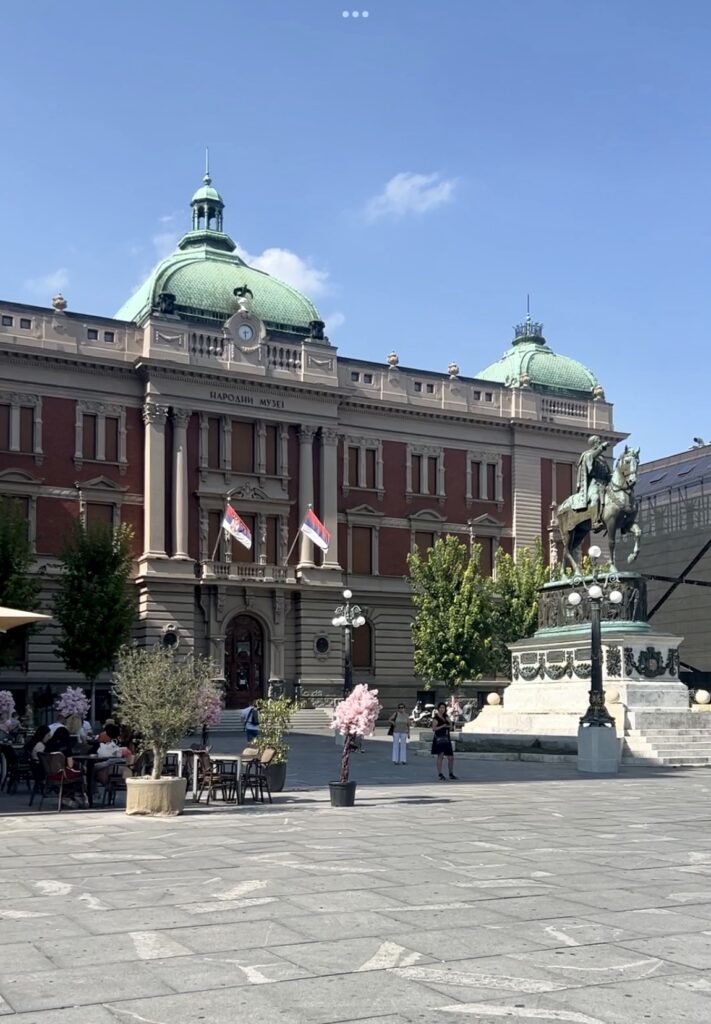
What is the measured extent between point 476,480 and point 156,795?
4470cm

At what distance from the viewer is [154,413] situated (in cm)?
5219

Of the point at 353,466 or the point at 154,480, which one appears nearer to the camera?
the point at 154,480

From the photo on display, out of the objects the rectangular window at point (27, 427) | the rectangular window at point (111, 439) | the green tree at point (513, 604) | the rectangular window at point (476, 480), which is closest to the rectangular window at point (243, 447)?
the rectangular window at point (111, 439)

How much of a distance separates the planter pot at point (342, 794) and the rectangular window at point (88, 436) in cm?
3440

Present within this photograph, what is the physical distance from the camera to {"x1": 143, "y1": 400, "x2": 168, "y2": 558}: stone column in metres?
51.5

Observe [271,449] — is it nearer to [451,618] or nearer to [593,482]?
[451,618]

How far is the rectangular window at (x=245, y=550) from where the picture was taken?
54.2 metres

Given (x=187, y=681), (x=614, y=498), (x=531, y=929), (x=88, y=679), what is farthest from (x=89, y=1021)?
(x=88, y=679)

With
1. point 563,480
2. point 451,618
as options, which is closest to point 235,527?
point 451,618

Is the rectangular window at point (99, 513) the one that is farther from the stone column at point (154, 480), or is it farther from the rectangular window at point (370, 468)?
the rectangular window at point (370, 468)

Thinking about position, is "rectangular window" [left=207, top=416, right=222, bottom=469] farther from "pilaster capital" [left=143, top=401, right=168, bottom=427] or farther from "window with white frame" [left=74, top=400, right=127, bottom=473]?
"window with white frame" [left=74, top=400, right=127, bottom=473]

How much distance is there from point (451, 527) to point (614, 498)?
2709 cm

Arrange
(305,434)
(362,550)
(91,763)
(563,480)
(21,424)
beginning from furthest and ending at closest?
(563,480)
(362,550)
(305,434)
(21,424)
(91,763)

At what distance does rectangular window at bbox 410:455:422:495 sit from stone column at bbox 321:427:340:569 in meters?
4.66
